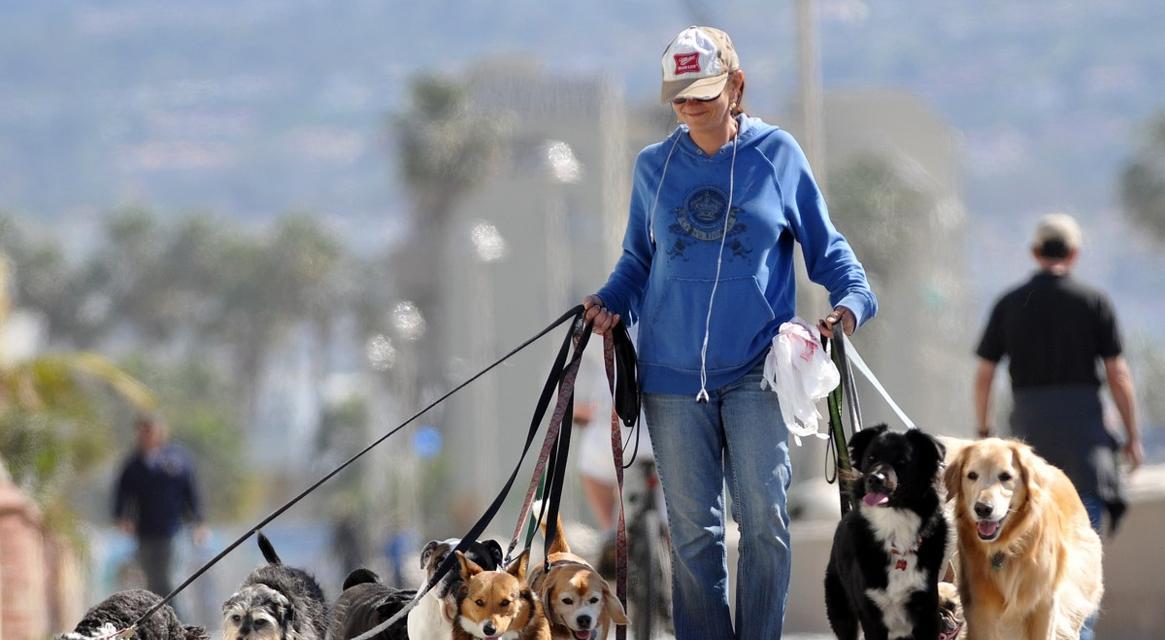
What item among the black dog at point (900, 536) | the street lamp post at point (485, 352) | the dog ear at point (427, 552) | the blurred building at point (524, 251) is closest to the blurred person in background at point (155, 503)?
the dog ear at point (427, 552)

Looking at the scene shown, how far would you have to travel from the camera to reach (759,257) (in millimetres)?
6945

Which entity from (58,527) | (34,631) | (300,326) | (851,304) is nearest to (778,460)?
(851,304)

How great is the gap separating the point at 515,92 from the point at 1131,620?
123 meters

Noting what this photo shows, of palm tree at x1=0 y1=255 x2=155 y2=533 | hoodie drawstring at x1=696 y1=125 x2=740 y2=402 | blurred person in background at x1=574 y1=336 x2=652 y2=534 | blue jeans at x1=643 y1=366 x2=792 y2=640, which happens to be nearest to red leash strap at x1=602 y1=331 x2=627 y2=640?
blue jeans at x1=643 y1=366 x2=792 y2=640

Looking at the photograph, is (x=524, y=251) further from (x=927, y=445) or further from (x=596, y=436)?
(x=927, y=445)

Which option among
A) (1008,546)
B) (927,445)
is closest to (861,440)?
(927,445)

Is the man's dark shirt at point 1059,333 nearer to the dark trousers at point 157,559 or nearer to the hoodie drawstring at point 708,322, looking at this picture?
the hoodie drawstring at point 708,322

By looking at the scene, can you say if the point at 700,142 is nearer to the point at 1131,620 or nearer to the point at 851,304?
the point at 851,304

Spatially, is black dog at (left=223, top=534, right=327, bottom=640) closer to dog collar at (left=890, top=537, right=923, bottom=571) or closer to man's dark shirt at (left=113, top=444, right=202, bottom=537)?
dog collar at (left=890, top=537, right=923, bottom=571)

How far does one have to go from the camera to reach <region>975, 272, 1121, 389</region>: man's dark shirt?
9422 mm

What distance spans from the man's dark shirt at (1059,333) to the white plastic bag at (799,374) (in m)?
2.87

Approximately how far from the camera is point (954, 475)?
682 centimetres

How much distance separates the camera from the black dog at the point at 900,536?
656 cm

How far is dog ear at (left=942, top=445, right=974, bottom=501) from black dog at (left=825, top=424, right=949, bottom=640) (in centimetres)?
17
